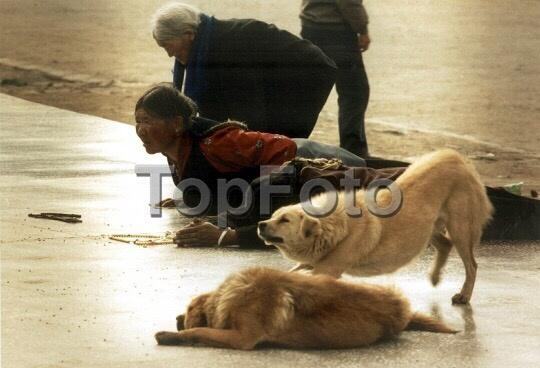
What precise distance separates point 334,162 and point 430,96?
31.6 feet

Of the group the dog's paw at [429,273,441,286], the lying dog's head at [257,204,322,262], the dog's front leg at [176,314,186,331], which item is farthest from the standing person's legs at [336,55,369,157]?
the dog's front leg at [176,314,186,331]

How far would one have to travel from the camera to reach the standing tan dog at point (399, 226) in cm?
679

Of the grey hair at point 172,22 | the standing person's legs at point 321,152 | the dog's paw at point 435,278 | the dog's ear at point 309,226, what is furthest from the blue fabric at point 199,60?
the dog's ear at point 309,226

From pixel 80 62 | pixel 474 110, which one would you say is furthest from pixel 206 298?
pixel 80 62

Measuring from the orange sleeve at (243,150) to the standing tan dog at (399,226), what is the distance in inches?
44.4

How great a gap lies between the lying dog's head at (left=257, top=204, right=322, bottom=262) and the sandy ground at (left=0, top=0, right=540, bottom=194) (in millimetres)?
5878

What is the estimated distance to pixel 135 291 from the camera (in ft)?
23.6

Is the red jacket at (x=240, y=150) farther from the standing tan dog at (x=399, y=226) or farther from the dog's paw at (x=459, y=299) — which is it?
the dog's paw at (x=459, y=299)

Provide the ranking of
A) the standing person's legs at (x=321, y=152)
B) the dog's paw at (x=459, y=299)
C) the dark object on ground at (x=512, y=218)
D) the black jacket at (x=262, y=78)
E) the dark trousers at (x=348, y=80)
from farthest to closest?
the dark trousers at (x=348, y=80) < the black jacket at (x=262, y=78) < the dark object on ground at (x=512, y=218) < the standing person's legs at (x=321, y=152) < the dog's paw at (x=459, y=299)

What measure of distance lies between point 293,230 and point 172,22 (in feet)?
11.1

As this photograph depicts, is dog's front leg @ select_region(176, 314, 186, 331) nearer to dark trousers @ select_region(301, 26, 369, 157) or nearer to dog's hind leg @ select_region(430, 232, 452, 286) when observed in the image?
dog's hind leg @ select_region(430, 232, 452, 286)

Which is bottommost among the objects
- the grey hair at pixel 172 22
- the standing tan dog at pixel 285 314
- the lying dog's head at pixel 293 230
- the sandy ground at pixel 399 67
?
the sandy ground at pixel 399 67

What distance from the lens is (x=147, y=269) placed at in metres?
7.74

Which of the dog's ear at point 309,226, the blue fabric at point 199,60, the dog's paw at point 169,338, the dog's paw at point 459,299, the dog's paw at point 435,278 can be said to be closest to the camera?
the dog's paw at point 169,338
